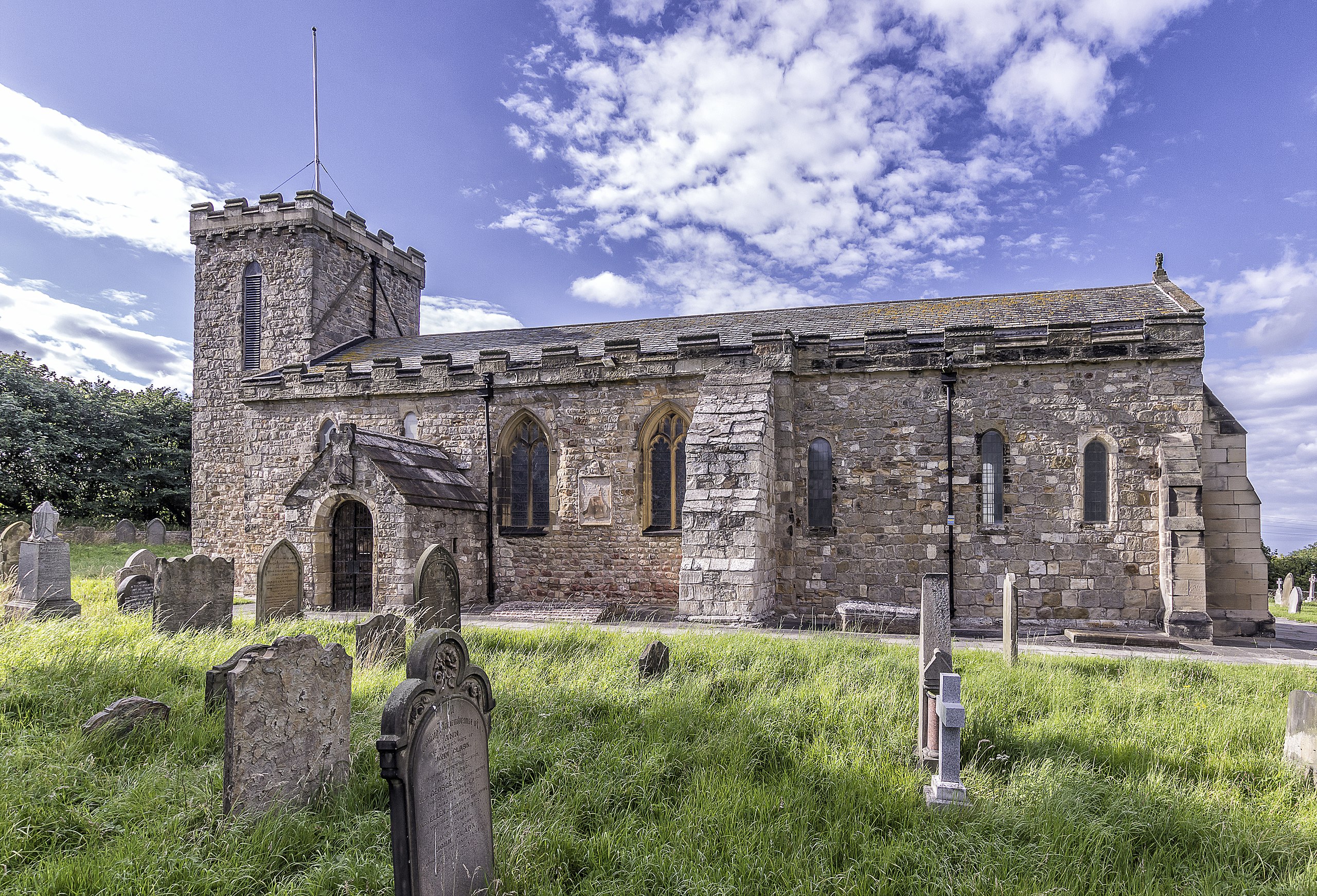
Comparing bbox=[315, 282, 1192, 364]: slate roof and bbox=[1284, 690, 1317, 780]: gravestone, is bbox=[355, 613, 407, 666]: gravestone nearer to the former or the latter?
bbox=[1284, 690, 1317, 780]: gravestone

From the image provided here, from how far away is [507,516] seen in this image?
52.8ft

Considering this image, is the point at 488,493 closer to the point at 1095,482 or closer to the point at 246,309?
the point at 246,309

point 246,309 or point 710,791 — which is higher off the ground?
point 246,309

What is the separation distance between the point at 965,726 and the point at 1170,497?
30.5 feet

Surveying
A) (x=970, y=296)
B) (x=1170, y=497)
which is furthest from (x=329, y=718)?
(x=970, y=296)

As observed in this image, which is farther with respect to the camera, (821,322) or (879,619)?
(821,322)

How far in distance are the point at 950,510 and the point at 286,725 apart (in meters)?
12.4

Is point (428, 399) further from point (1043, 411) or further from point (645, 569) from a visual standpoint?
point (1043, 411)

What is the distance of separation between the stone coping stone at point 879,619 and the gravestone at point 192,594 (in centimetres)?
936

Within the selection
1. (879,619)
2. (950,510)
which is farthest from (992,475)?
(879,619)

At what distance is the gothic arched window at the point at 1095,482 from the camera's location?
1320cm

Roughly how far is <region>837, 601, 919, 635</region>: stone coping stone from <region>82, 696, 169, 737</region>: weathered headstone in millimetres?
9410

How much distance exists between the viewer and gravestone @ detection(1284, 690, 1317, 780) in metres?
5.10

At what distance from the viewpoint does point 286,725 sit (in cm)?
446
